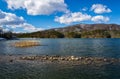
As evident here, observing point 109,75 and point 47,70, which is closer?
point 109,75

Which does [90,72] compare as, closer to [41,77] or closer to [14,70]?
[41,77]

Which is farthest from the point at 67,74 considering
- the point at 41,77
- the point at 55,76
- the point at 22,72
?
the point at 22,72

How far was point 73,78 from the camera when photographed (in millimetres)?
33125

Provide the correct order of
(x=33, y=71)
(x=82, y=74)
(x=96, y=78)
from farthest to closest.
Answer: (x=33, y=71), (x=82, y=74), (x=96, y=78)

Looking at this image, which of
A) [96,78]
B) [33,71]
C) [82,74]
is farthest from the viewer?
[33,71]

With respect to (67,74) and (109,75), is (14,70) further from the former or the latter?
(109,75)

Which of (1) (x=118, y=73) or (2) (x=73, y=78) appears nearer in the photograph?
(2) (x=73, y=78)

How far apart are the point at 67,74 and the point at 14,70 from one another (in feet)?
32.1

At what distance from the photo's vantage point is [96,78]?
32.8m

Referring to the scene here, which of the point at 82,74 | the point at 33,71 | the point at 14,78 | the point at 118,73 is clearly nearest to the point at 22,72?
the point at 33,71

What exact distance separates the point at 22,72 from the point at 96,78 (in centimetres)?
1252

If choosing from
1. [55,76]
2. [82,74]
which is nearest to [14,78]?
[55,76]

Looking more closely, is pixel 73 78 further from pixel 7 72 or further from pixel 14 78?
pixel 7 72

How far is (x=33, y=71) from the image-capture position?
38375mm
